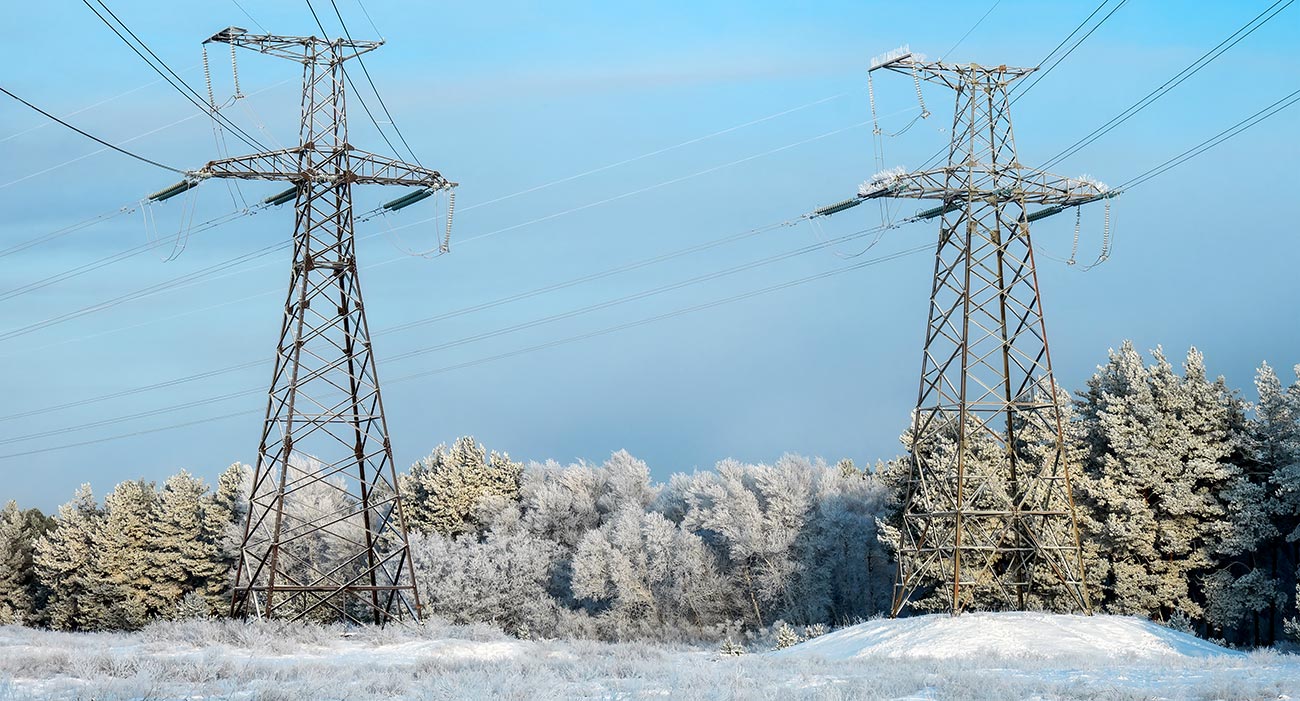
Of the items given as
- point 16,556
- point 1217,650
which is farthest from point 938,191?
point 16,556

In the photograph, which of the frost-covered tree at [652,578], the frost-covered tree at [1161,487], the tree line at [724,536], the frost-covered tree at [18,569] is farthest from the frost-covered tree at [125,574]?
the frost-covered tree at [1161,487]

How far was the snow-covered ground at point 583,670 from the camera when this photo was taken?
1616 centimetres

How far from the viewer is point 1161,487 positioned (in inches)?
1710

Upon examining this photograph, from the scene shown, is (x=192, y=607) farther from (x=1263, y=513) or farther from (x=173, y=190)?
(x=1263, y=513)

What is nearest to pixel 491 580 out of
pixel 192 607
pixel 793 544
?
pixel 793 544

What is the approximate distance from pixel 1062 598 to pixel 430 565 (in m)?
33.2

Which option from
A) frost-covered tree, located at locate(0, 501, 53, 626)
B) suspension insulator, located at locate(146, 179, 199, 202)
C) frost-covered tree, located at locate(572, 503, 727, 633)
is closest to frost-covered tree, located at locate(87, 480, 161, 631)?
frost-covered tree, located at locate(0, 501, 53, 626)

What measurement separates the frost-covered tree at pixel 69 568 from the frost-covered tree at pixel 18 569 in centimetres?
263

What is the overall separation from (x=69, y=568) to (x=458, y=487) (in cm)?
2685

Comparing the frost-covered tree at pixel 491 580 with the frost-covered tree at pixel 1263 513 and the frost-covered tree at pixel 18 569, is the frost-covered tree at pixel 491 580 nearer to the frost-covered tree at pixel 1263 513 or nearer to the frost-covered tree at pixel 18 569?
the frost-covered tree at pixel 1263 513

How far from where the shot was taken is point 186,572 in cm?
7325

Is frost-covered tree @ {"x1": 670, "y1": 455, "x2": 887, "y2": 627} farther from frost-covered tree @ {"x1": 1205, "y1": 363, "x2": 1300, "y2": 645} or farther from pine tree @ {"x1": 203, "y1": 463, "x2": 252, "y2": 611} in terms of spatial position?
pine tree @ {"x1": 203, "y1": 463, "x2": 252, "y2": 611}

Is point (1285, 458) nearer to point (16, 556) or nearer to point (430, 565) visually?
point (430, 565)

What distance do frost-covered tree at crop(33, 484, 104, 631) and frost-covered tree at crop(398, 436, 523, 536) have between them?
20756 mm
